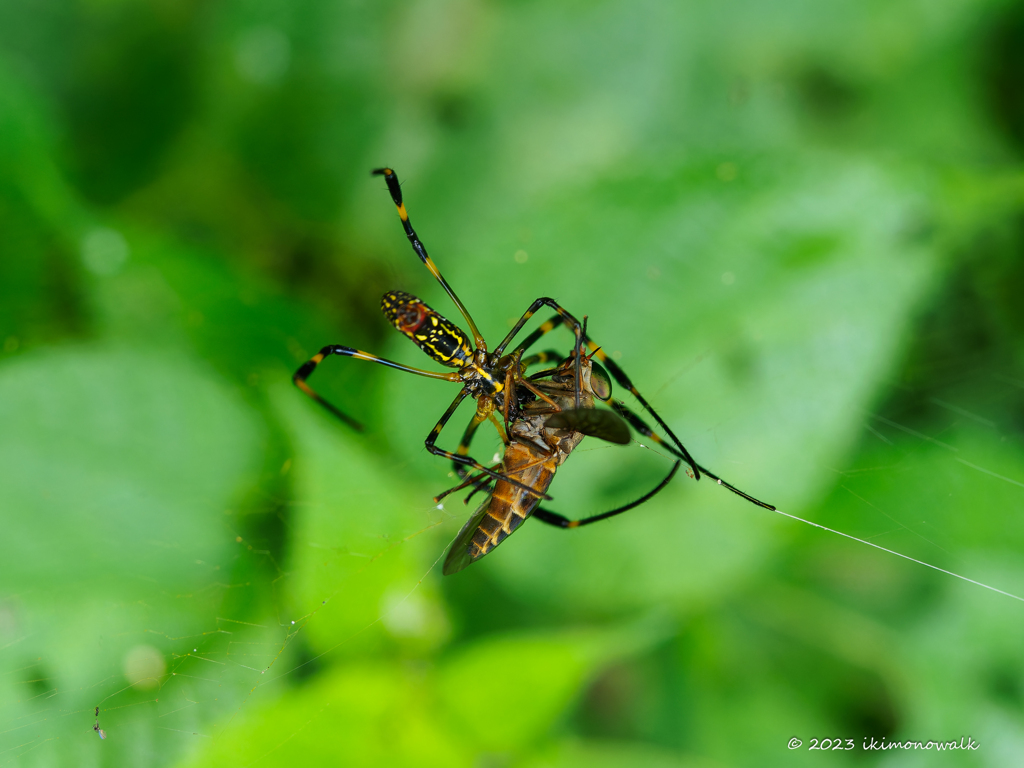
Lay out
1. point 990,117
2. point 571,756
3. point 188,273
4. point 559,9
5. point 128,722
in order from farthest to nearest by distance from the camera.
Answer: point 559,9 → point 990,117 → point 188,273 → point 571,756 → point 128,722

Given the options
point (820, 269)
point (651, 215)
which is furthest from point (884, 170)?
point (651, 215)

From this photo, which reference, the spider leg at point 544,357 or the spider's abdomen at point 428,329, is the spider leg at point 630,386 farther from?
the spider's abdomen at point 428,329

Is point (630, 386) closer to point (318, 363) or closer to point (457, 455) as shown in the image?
point (457, 455)

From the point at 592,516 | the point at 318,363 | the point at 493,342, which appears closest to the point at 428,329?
the point at 493,342

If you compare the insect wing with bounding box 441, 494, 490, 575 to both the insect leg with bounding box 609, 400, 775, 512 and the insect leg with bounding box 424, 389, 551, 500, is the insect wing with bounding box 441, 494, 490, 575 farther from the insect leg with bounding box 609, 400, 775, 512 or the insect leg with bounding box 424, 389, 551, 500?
the insect leg with bounding box 609, 400, 775, 512

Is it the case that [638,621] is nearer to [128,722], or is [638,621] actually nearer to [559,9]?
[128,722]

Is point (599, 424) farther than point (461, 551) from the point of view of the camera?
No

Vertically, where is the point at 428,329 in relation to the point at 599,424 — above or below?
above
